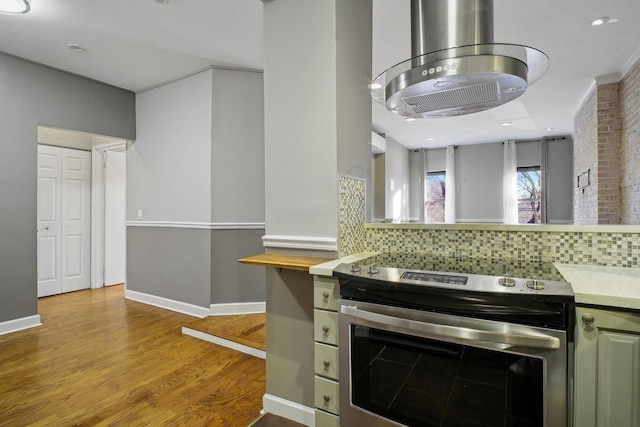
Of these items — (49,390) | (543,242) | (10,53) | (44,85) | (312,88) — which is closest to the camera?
(543,242)

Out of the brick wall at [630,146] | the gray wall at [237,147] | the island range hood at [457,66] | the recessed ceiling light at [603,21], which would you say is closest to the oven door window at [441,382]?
the island range hood at [457,66]

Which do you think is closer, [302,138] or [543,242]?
[543,242]

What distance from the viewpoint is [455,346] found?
1144 millimetres

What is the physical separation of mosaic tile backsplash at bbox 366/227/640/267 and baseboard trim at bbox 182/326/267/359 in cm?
146

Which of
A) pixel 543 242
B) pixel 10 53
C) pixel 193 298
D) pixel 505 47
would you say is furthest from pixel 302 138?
pixel 10 53

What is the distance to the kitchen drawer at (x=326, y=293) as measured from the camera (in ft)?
4.91

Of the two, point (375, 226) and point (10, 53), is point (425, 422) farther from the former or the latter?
point (10, 53)

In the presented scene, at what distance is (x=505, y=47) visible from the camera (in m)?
1.31

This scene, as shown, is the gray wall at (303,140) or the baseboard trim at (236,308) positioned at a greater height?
the gray wall at (303,140)

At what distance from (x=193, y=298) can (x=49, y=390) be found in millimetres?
1560

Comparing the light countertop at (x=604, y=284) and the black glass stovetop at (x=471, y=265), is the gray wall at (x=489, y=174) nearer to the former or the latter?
the black glass stovetop at (x=471, y=265)

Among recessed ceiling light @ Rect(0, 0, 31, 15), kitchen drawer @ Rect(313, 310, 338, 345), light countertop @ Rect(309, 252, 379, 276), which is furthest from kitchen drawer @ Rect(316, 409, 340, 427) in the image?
recessed ceiling light @ Rect(0, 0, 31, 15)

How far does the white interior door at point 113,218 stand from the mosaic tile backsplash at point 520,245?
4640 mm

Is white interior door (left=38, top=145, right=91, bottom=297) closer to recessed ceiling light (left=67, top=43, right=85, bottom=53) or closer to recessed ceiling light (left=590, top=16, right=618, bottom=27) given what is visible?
recessed ceiling light (left=67, top=43, right=85, bottom=53)
